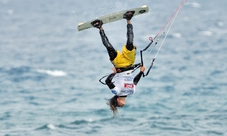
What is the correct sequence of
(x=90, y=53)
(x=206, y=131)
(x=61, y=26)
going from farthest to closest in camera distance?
(x=61, y=26)
(x=90, y=53)
(x=206, y=131)

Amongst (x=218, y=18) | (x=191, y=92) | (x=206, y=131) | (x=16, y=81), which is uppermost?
(x=218, y=18)

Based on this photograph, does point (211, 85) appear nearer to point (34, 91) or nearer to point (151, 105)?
point (151, 105)

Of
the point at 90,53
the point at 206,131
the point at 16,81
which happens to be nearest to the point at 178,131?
the point at 206,131

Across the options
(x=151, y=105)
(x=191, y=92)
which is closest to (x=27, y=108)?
(x=151, y=105)

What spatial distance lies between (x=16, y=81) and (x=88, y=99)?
17.0 ft

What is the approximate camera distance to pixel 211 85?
4131 cm

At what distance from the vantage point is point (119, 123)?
39.1m

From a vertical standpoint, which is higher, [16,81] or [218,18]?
[218,18]

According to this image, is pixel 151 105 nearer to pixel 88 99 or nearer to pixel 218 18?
pixel 88 99

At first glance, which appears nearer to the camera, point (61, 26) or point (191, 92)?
point (191, 92)

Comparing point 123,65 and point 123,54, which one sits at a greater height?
point 123,54

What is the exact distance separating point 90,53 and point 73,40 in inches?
101

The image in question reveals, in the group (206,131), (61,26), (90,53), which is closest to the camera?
(206,131)

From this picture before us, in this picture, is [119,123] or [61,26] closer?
[119,123]
